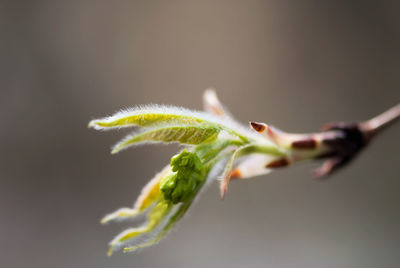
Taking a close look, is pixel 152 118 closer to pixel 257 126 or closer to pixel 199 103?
pixel 257 126

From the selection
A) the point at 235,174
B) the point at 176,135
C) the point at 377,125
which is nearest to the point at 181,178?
the point at 176,135

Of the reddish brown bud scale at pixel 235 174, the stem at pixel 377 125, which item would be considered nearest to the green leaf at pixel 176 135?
the reddish brown bud scale at pixel 235 174

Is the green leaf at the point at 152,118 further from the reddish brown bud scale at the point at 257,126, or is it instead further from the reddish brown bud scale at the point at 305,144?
the reddish brown bud scale at the point at 305,144

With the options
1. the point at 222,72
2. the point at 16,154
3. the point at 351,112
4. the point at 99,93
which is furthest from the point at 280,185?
the point at 16,154

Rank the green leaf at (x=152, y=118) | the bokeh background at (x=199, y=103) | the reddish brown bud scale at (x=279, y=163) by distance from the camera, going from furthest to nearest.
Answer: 1. the bokeh background at (x=199, y=103)
2. the reddish brown bud scale at (x=279, y=163)
3. the green leaf at (x=152, y=118)

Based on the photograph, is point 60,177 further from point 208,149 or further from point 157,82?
point 208,149

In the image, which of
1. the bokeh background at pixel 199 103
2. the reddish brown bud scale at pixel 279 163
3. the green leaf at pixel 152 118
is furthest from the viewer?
the bokeh background at pixel 199 103

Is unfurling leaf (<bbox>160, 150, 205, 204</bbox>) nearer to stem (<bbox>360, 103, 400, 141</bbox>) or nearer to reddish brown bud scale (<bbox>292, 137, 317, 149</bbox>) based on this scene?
reddish brown bud scale (<bbox>292, 137, 317, 149</bbox>)
